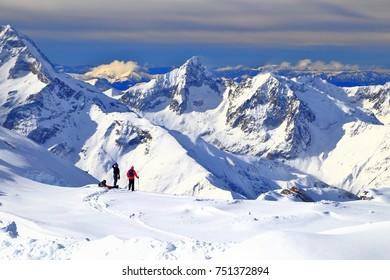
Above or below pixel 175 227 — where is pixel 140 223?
below

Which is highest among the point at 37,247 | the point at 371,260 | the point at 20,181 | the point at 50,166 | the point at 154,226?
the point at 371,260

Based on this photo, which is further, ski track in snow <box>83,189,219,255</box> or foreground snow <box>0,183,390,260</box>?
ski track in snow <box>83,189,219,255</box>

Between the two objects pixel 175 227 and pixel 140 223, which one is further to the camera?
pixel 140 223

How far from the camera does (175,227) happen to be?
115 feet

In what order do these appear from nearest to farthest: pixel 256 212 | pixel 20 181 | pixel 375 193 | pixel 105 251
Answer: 1. pixel 105 251
2. pixel 256 212
3. pixel 20 181
4. pixel 375 193

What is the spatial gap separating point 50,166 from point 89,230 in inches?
3749

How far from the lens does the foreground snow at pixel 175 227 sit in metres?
21.1

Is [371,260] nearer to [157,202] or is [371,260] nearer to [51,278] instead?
[51,278]

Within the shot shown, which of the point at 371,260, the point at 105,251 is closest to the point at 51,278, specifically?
the point at 105,251

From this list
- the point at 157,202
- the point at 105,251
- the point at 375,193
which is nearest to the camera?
the point at 105,251

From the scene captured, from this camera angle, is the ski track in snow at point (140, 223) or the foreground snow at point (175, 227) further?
the ski track in snow at point (140, 223)

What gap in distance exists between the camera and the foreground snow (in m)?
21.1

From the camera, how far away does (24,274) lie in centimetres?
2003

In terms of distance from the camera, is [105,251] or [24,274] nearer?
[24,274]
